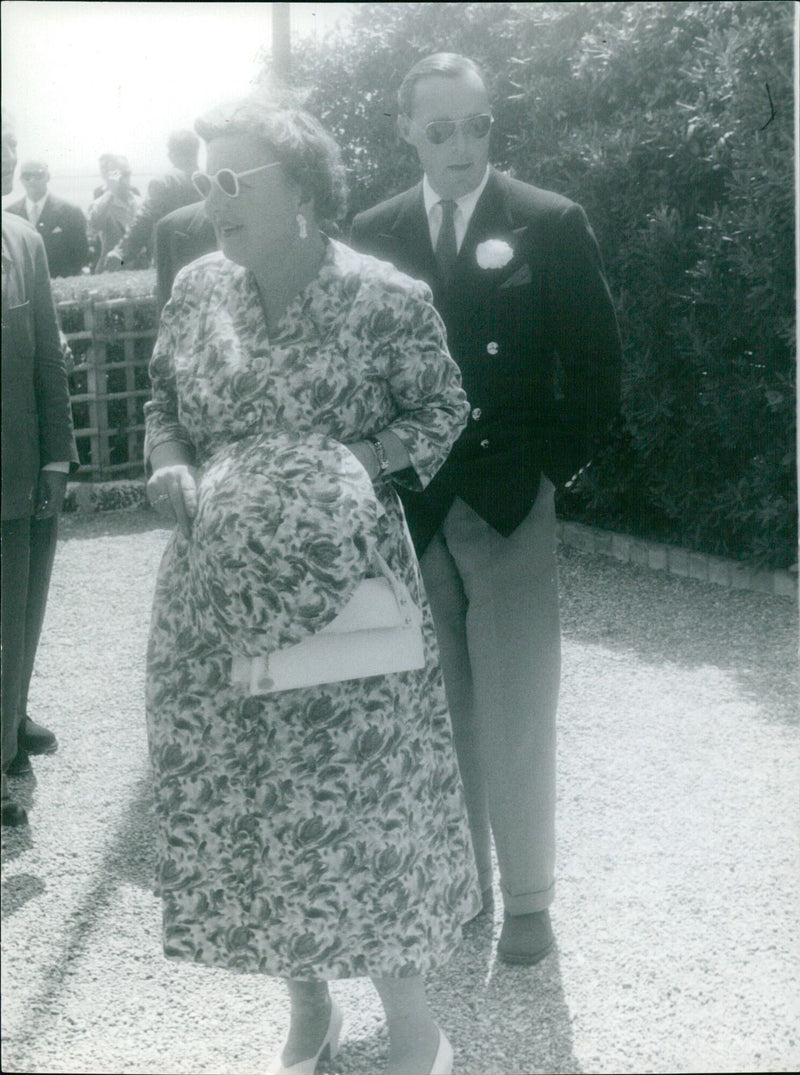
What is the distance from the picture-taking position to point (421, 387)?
2.81 metres

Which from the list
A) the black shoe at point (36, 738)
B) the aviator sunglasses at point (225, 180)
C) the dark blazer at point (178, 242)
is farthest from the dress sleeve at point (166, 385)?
the black shoe at point (36, 738)

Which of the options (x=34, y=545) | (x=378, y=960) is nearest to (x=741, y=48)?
(x=34, y=545)

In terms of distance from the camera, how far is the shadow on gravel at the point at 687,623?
391cm

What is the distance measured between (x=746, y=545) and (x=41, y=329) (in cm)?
213

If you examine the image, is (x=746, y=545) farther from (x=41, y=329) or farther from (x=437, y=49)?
(x=41, y=329)

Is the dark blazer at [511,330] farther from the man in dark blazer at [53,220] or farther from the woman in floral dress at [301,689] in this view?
the man in dark blazer at [53,220]

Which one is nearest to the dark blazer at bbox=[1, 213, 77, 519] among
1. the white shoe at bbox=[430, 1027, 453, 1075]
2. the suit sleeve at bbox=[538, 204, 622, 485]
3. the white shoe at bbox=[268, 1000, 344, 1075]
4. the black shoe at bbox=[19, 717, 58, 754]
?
the black shoe at bbox=[19, 717, 58, 754]

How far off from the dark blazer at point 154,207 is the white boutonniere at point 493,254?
710 millimetres

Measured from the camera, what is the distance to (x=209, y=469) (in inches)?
106

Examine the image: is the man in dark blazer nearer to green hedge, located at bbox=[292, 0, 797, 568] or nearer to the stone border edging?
green hedge, located at bbox=[292, 0, 797, 568]

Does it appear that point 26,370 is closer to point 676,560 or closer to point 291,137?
point 291,137

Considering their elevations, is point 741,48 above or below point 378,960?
above

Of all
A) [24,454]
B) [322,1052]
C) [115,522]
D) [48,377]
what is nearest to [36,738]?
[115,522]

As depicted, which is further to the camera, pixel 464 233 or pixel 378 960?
pixel 464 233
